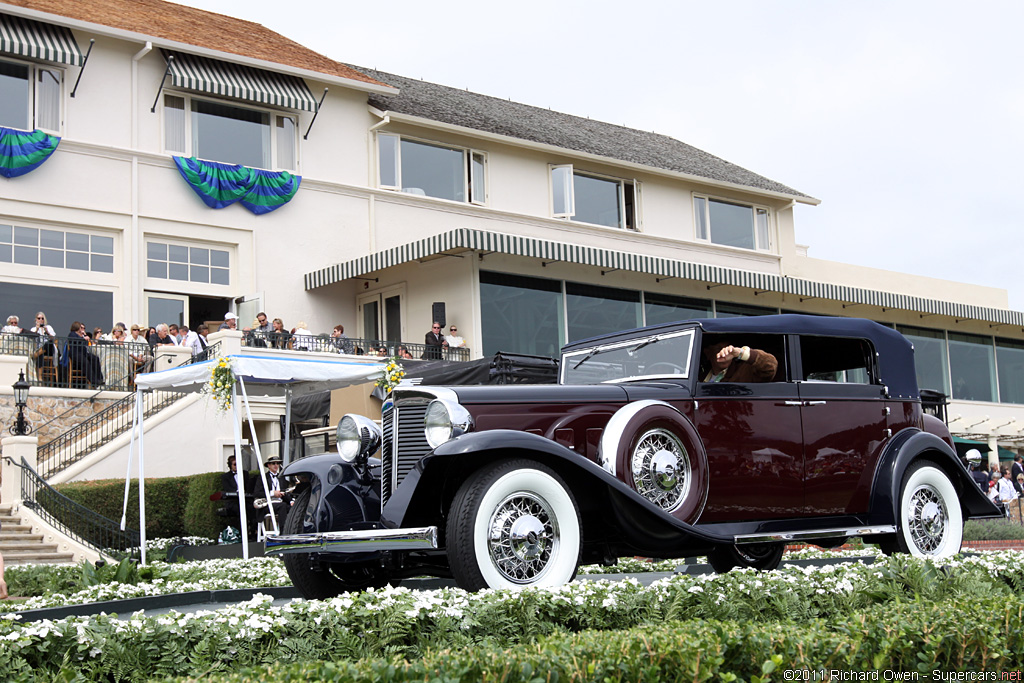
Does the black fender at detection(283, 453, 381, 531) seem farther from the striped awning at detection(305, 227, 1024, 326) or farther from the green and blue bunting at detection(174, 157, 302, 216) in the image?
the green and blue bunting at detection(174, 157, 302, 216)

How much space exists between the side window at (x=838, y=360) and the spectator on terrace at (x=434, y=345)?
50.4 feet

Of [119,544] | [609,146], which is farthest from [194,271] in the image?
[609,146]

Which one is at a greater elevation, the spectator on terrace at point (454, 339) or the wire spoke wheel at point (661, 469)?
the spectator on terrace at point (454, 339)

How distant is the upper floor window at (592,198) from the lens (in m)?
30.6

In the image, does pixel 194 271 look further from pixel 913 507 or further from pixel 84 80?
pixel 913 507

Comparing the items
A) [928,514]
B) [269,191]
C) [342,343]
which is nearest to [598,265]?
[342,343]

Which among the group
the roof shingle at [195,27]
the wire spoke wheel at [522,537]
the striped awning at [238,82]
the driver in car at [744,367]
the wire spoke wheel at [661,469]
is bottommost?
the wire spoke wheel at [522,537]

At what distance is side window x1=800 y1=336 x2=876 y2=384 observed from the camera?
834 centimetres

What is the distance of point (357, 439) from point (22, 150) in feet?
59.9

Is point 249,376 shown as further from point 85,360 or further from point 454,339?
point 454,339

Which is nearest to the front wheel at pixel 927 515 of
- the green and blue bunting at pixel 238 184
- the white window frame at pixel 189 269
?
the white window frame at pixel 189 269

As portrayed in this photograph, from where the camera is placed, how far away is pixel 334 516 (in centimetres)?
719

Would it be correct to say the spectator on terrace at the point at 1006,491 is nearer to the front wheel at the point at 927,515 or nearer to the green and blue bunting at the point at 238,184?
the green and blue bunting at the point at 238,184

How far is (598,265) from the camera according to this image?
24.9 meters
